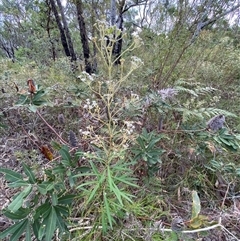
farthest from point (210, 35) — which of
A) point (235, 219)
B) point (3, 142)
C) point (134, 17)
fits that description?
point (134, 17)

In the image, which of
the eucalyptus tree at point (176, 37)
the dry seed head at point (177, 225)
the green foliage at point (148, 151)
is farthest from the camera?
the eucalyptus tree at point (176, 37)

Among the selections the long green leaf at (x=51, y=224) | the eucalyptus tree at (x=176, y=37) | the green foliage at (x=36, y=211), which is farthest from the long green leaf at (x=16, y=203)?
the eucalyptus tree at (x=176, y=37)

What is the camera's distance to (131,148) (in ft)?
2.72

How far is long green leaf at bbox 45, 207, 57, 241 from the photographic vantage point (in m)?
0.59

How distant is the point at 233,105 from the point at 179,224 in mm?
1263

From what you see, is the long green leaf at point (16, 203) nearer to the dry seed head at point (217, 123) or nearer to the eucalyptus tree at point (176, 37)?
the dry seed head at point (217, 123)

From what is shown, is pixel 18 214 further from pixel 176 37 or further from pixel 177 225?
pixel 176 37

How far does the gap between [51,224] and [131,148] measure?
39cm

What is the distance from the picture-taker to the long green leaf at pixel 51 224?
0.59 m

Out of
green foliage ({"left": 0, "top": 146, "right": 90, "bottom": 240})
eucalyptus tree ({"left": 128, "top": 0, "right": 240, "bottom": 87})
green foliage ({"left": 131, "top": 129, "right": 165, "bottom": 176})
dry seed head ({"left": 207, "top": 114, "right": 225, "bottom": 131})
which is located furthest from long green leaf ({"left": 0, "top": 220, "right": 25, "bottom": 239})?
eucalyptus tree ({"left": 128, "top": 0, "right": 240, "bottom": 87})

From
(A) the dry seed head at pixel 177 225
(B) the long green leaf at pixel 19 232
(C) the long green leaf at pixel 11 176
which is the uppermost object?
(C) the long green leaf at pixel 11 176

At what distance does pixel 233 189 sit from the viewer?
103 centimetres

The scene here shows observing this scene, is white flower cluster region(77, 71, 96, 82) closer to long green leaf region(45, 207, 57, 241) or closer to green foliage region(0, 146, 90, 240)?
green foliage region(0, 146, 90, 240)

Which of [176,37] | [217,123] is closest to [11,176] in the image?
[217,123]
